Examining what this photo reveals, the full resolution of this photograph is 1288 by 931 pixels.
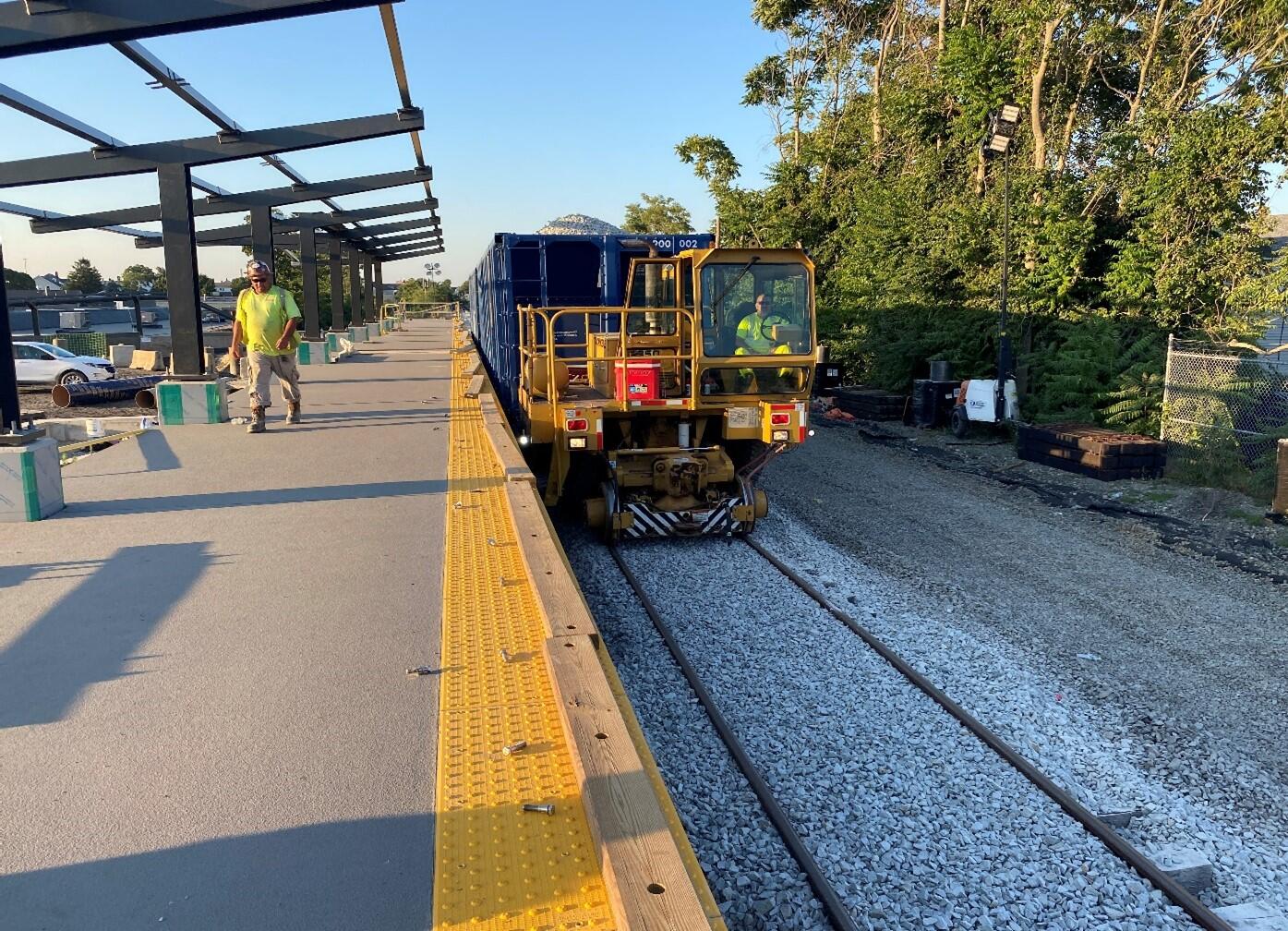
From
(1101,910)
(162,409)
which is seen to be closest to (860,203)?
(162,409)

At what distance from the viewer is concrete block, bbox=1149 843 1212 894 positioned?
158 inches

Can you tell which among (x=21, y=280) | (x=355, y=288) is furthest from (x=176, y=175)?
(x=21, y=280)

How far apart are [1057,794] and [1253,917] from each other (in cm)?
95

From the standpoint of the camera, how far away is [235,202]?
2023 cm

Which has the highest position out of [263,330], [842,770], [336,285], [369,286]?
[369,286]

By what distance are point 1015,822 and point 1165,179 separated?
13.3m

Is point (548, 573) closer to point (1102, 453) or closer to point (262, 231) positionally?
point (1102, 453)

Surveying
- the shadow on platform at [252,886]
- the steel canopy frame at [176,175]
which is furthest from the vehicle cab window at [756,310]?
the steel canopy frame at [176,175]

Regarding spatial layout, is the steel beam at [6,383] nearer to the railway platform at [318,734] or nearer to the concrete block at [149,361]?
the railway platform at [318,734]

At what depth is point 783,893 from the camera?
3.84 metres

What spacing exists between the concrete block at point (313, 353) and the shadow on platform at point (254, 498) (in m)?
16.6

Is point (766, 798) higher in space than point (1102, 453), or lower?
lower

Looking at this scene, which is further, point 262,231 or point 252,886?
point 262,231

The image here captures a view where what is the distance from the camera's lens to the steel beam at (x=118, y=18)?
21.6ft
